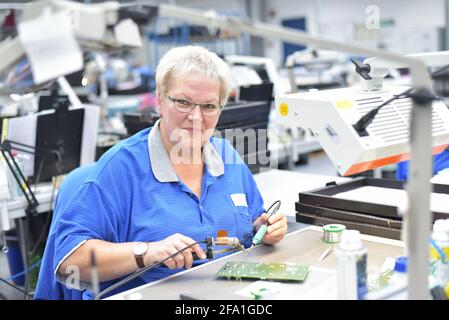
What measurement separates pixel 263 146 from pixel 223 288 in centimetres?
151

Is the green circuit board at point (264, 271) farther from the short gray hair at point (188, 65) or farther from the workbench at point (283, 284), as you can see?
the short gray hair at point (188, 65)

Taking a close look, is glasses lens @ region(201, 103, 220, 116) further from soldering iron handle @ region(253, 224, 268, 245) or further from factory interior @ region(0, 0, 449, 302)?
soldering iron handle @ region(253, 224, 268, 245)

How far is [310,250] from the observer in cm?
146

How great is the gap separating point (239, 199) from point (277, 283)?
0.45 meters

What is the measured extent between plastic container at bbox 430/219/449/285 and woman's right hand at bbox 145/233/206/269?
530 mm

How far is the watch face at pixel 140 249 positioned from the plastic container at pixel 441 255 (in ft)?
2.14

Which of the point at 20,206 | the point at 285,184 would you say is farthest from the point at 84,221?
the point at 285,184

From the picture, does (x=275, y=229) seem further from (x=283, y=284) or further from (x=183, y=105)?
(x=183, y=105)

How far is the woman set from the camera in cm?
134

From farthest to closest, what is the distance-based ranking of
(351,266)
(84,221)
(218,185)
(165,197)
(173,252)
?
(218,185)
(165,197)
(84,221)
(173,252)
(351,266)

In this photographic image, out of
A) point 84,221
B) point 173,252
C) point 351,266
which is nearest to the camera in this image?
point 351,266

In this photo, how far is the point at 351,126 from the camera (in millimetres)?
1081
